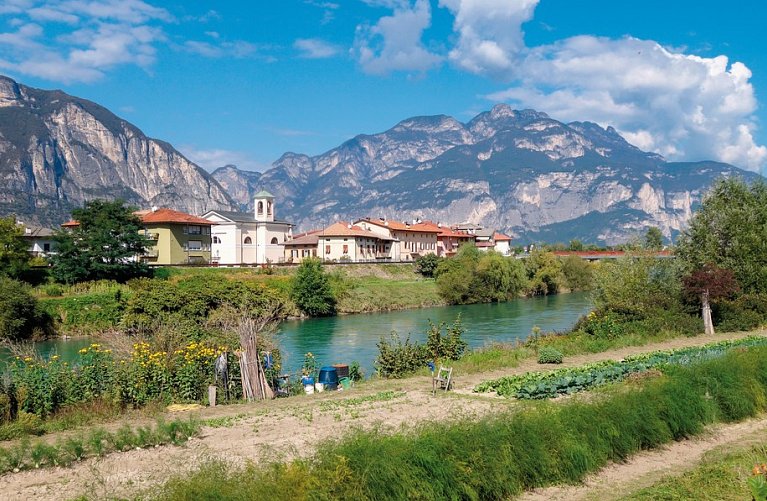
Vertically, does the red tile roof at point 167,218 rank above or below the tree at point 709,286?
above

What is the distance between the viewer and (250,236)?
8694 cm

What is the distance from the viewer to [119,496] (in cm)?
834

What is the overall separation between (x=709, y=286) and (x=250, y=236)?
68806 mm

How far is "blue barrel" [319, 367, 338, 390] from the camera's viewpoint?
61.5 feet

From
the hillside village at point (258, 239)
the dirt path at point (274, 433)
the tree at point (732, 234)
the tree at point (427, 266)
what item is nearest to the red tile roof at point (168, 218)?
the hillside village at point (258, 239)

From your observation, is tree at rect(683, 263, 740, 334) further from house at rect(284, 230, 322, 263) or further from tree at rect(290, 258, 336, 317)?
house at rect(284, 230, 322, 263)

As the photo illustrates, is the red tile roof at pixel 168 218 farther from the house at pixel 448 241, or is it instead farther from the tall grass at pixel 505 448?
the tall grass at pixel 505 448

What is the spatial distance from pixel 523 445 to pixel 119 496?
566cm

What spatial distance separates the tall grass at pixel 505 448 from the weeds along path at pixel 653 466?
16 cm

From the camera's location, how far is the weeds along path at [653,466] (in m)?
9.79

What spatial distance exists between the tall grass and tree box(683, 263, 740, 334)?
40.0 ft

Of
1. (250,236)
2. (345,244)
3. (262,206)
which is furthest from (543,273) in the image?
(262,206)

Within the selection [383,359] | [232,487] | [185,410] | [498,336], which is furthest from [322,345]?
[232,487]

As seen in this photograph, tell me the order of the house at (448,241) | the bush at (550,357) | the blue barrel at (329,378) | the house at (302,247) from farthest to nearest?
the house at (448,241)
the house at (302,247)
the bush at (550,357)
the blue barrel at (329,378)
